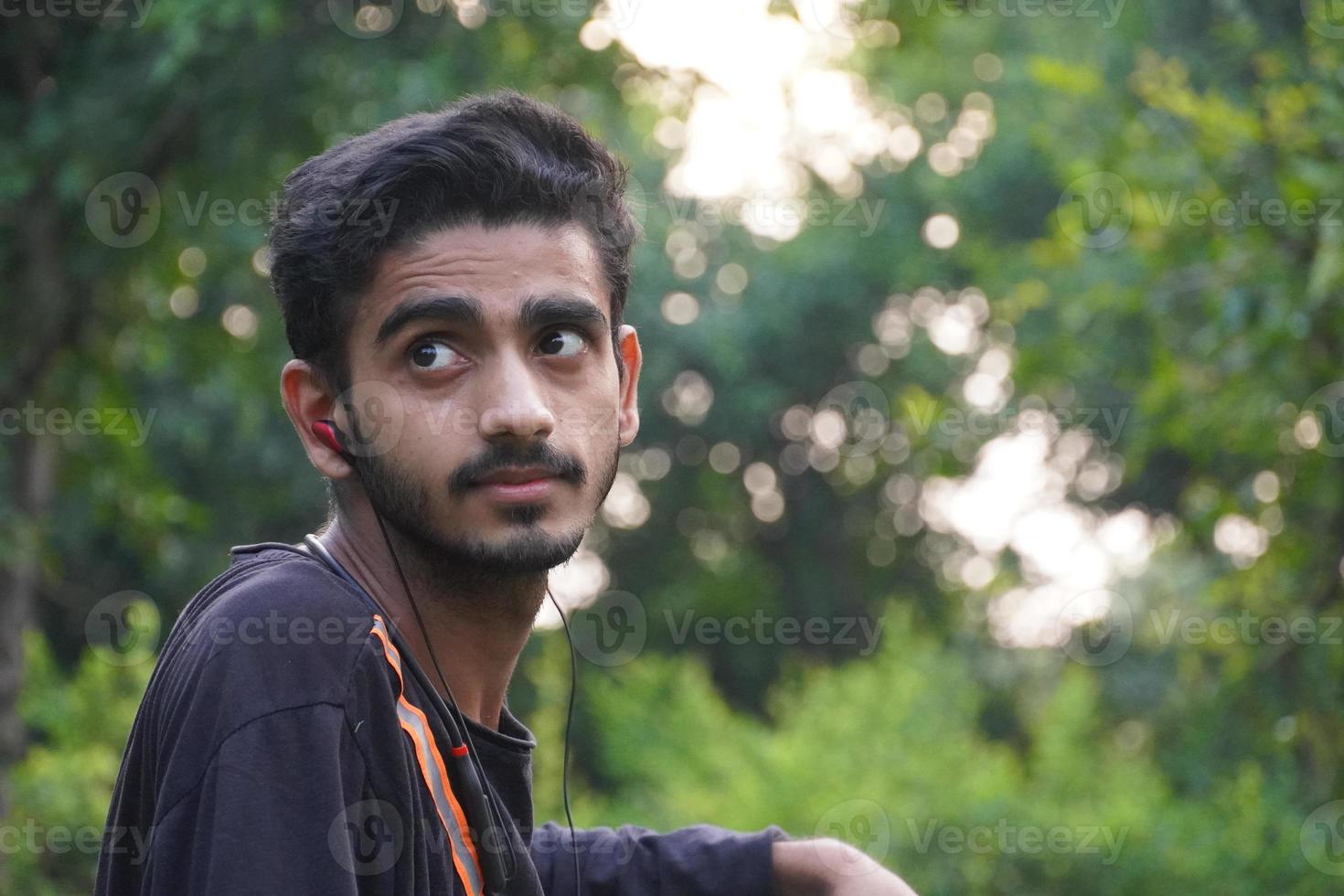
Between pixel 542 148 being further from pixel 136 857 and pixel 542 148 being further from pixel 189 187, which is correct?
pixel 189 187

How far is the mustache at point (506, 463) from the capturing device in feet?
6.29

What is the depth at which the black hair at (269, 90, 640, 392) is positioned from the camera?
2.03m

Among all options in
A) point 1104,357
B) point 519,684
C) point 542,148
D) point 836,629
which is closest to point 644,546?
point 836,629

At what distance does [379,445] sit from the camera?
1.97 meters

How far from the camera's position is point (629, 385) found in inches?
93.4

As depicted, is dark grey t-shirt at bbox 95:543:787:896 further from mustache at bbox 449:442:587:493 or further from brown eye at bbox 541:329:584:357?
brown eye at bbox 541:329:584:357

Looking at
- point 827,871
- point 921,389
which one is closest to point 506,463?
point 827,871

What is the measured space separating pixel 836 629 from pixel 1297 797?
16745 millimetres

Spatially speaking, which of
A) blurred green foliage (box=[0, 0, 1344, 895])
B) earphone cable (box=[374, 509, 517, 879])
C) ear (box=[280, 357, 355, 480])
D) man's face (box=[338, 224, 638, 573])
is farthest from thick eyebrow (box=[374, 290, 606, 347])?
blurred green foliage (box=[0, 0, 1344, 895])

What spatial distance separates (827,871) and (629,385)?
79cm

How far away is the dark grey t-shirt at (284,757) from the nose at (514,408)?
0.89 ft

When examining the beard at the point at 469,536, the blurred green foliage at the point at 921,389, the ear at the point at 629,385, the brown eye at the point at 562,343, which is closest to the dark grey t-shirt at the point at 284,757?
the beard at the point at 469,536

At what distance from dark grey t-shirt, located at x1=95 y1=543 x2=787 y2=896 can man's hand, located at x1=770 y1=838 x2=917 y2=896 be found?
0.47 meters

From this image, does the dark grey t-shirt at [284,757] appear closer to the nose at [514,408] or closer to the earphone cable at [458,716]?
the earphone cable at [458,716]
